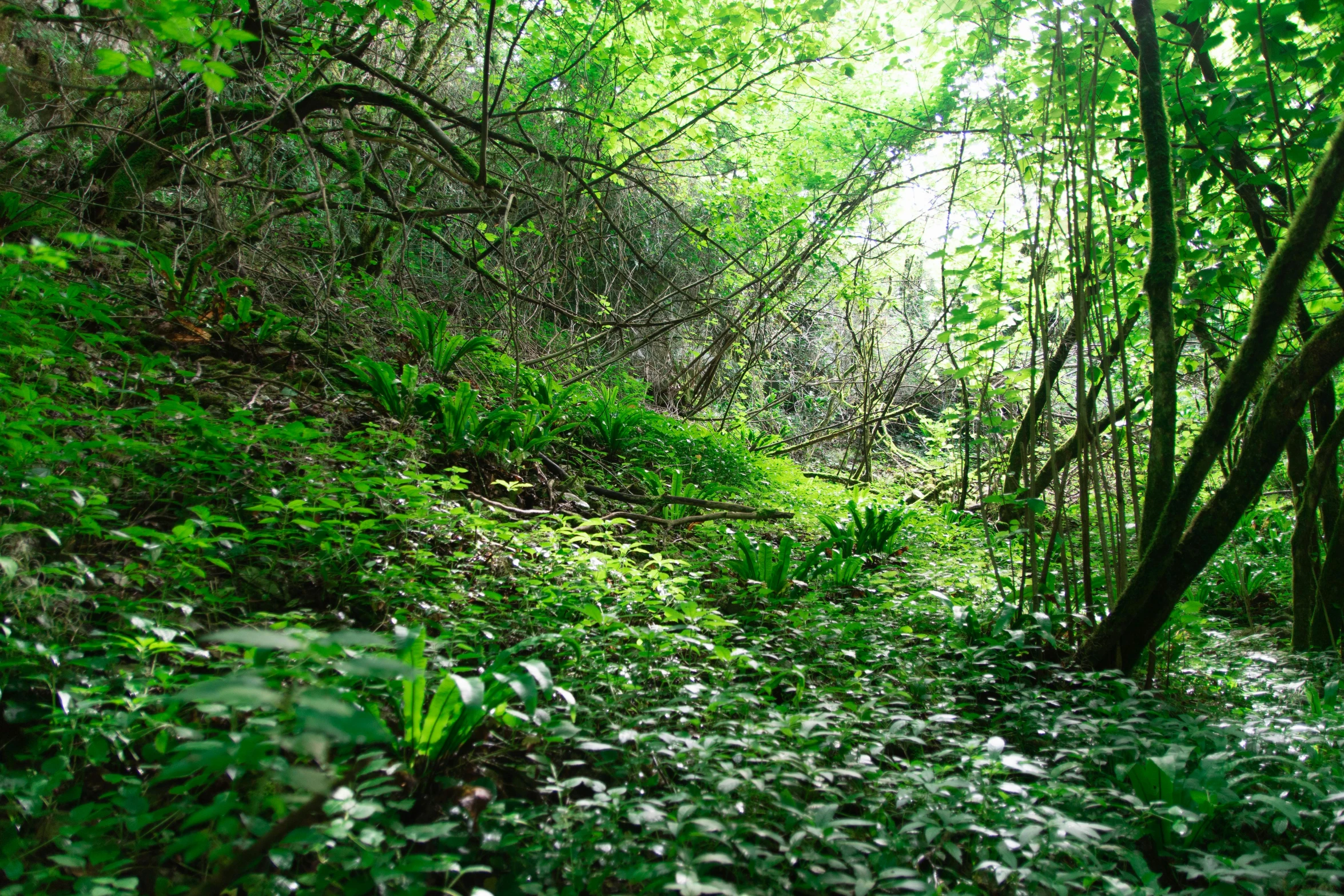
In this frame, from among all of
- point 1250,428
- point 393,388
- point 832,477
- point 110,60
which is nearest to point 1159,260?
point 1250,428

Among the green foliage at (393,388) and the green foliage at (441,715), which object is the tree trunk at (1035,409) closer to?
the green foliage at (441,715)

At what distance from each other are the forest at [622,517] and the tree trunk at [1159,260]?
0.01m

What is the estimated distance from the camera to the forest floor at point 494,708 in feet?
3.73

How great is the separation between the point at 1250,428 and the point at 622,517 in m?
2.69

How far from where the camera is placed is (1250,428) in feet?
7.68

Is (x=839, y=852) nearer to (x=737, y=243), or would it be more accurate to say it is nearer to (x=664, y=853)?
(x=664, y=853)

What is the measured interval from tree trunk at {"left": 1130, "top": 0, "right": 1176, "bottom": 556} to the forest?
15 millimetres

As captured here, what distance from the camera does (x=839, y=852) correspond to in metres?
1.27

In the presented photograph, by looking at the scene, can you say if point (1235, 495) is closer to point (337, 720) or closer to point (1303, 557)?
point (1303, 557)

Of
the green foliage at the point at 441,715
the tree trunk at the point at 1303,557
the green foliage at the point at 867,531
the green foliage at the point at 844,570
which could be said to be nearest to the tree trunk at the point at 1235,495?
the tree trunk at the point at 1303,557

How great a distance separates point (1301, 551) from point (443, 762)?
356 cm

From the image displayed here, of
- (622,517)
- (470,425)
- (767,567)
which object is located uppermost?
(470,425)

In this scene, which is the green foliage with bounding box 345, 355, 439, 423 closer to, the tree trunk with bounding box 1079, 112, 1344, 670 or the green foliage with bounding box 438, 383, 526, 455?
the green foliage with bounding box 438, 383, 526, 455

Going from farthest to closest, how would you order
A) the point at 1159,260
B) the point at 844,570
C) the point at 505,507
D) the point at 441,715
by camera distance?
the point at 844,570 < the point at 505,507 < the point at 1159,260 < the point at 441,715
